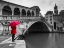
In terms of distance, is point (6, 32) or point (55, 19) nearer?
point (6, 32)

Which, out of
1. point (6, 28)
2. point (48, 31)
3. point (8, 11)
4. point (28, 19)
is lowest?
point (48, 31)

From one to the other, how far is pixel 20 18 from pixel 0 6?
383cm

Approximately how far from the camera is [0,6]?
16094 millimetres

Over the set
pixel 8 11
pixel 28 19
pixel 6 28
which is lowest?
pixel 6 28

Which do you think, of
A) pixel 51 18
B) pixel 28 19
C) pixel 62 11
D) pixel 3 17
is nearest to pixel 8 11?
pixel 28 19

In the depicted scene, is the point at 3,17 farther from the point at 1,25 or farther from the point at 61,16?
the point at 61,16

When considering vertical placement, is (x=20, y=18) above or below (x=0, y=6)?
below

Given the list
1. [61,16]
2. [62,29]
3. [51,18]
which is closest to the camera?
[62,29]

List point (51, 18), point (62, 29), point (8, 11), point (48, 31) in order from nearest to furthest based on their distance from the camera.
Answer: point (8, 11)
point (48, 31)
point (62, 29)
point (51, 18)

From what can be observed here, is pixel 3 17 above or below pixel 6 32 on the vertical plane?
above

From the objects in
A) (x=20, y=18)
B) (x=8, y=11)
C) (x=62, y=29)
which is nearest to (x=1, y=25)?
(x=20, y=18)

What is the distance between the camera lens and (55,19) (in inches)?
1636

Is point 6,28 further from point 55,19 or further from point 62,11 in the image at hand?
point 62,11

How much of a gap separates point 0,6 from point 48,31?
20066 millimetres
